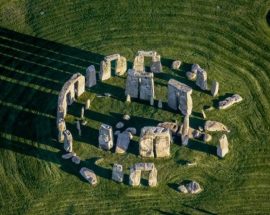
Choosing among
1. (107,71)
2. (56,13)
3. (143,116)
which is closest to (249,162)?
(143,116)

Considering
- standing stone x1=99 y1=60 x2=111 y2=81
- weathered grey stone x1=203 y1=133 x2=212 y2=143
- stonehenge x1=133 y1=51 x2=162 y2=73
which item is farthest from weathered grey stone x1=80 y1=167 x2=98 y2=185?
stonehenge x1=133 y1=51 x2=162 y2=73

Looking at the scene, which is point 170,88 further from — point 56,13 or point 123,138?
point 56,13

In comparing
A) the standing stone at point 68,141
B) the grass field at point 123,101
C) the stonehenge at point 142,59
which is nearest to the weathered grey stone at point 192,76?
the grass field at point 123,101

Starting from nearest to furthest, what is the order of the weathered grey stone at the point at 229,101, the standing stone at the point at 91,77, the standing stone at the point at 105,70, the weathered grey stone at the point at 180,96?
1. the weathered grey stone at the point at 180,96
2. the weathered grey stone at the point at 229,101
3. the standing stone at the point at 91,77
4. the standing stone at the point at 105,70

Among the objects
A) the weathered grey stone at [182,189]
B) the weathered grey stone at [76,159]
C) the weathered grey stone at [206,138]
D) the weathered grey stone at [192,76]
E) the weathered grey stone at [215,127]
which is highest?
the weathered grey stone at [192,76]

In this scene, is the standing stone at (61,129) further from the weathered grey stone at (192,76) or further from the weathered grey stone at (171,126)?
the weathered grey stone at (192,76)

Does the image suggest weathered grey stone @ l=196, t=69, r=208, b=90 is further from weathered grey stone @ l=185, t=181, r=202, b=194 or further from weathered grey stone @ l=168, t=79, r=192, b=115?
weathered grey stone @ l=185, t=181, r=202, b=194

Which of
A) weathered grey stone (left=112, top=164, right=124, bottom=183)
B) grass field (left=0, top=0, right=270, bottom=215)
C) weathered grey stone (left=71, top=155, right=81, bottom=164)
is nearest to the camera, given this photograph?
grass field (left=0, top=0, right=270, bottom=215)
